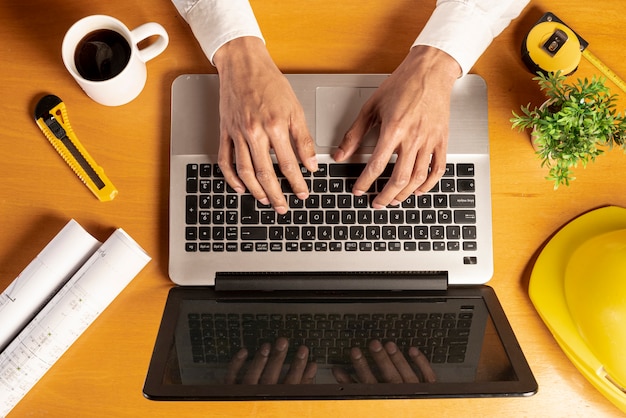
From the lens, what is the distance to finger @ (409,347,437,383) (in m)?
0.59

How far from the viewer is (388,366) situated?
60 cm

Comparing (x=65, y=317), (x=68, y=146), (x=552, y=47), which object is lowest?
(x=65, y=317)

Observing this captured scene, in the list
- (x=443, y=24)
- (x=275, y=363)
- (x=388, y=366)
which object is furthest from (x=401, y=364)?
(x=443, y=24)

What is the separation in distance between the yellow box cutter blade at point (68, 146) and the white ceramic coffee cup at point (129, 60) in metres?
0.06

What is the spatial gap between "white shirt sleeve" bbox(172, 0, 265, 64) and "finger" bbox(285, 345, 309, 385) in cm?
42

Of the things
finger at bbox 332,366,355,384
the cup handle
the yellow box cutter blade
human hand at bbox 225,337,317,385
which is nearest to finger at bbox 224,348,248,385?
human hand at bbox 225,337,317,385

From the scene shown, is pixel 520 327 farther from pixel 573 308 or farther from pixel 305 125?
pixel 305 125

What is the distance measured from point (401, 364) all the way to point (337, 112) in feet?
1.16

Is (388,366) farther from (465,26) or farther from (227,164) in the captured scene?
(465,26)

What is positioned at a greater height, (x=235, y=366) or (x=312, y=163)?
(x=312, y=163)

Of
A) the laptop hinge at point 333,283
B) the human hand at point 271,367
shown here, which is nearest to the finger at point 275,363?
the human hand at point 271,367

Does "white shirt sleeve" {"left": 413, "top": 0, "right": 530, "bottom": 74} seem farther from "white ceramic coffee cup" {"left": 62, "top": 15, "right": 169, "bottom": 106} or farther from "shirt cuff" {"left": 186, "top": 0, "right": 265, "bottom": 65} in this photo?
"white ceramic coffee cup" {"left": 62, "top": 15, "right": 169, "bottom": 106}

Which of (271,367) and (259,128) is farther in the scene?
(259,128)

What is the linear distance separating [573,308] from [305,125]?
0.43 metres
